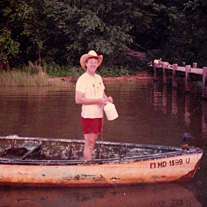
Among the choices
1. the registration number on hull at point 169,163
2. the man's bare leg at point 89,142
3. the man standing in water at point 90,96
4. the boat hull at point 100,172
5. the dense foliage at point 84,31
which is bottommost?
the boat hull at point 100,172

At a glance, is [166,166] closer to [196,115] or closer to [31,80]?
[196,115]

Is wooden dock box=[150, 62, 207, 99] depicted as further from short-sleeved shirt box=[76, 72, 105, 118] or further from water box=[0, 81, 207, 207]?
short-sleeved shirt box=[76, 72, 105, 118]

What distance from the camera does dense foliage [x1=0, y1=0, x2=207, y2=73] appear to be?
104 feet

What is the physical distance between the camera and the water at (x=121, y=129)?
6219 mm

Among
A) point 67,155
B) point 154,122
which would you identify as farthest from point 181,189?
point 154,122

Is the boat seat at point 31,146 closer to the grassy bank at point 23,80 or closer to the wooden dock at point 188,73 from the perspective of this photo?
the wooden dock at point 188,73

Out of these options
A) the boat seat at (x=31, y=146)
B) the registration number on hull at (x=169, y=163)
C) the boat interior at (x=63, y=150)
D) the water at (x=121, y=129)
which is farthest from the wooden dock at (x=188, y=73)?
the registration number on hull at (x=169, y=163)

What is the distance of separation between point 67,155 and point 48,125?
14.4ft

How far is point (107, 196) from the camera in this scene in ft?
20.8

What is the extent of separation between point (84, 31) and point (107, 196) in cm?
2755

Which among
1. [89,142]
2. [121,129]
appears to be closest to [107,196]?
[89,142]

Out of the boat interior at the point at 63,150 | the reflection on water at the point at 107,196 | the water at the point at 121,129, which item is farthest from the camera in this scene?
the boat interior at the point at 63,150

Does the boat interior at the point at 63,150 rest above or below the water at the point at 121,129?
above

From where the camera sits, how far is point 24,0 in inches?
1248
